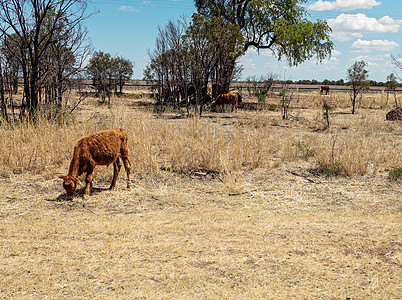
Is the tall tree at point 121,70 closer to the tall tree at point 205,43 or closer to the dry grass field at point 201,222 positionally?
the tall tree at point 205,43

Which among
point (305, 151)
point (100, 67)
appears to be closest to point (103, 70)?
point (100, 67)

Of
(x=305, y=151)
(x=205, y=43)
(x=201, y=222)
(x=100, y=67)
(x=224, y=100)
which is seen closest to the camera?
(x=201, y=222)

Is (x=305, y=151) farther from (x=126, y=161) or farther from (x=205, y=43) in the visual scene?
(x=205, y=43)

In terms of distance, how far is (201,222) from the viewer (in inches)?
220

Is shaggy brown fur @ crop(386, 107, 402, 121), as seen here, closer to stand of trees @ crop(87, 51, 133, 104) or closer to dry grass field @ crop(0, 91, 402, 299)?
dry grass field @ crop(0, 91, 402, 299)

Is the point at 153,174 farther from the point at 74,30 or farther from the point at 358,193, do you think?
the point at 74,30

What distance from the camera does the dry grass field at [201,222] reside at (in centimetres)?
381

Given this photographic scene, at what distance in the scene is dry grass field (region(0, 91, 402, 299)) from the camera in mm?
3812

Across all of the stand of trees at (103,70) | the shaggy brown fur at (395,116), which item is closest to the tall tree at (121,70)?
the stand of trees at (103,70)

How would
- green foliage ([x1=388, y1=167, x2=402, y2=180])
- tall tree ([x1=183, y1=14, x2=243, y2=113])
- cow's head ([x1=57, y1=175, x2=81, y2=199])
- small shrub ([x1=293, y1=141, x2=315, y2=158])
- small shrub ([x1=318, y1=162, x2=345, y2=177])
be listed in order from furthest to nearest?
tall tree ([x1=183, y1=14, x2=243, y2=113]) → small shrub ([x1=293, y1=141, x2=315, y2=158]) → small shrub ([x1=318, y1=162, x2=345, y2=177]) → green foliage ([x1=388, y1=167, x2=402, y2=180]) → cow's head ([x1=57, y1=175, x2=81, y2=199])

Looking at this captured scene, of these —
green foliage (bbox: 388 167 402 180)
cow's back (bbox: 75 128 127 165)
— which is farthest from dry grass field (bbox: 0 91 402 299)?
cow's back (bbox: 75 128 127 165)

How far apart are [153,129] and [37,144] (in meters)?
3.39

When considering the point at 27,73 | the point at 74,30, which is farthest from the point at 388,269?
the point at 74,30

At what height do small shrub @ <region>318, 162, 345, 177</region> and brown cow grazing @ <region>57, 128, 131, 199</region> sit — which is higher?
brown cow grazing @ <region>57, 128, 131, 199</region>
